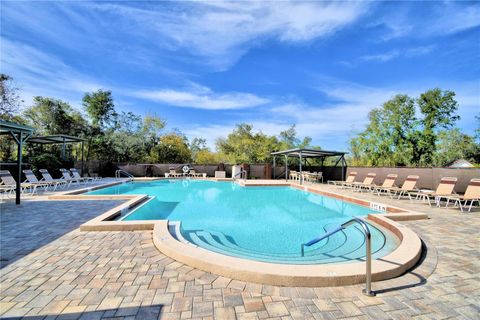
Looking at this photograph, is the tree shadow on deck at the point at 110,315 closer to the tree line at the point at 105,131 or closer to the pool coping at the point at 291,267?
the pool coping at the point at 291,267

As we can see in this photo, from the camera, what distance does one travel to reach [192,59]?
1647cm

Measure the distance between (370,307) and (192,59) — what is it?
1703 centimetres

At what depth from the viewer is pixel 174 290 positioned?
2.35 meters

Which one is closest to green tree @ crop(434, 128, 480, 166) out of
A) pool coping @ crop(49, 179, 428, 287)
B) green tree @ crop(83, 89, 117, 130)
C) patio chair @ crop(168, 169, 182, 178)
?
patio chair @ crop(168, 169, 182, 178)

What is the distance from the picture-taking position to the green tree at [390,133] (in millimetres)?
25172

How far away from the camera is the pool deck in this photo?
202 centimetres

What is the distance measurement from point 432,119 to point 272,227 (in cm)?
2656

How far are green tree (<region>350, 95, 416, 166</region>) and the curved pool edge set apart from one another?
86.1 feet

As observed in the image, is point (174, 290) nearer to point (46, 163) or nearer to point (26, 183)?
point (26, 183)

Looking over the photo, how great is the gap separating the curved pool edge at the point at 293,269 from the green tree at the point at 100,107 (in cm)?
2623

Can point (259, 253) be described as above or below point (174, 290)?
below

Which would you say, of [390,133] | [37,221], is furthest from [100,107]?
[390,133]

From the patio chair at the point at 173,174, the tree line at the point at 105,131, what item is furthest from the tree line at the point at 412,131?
the patio chair at the point at 173,174

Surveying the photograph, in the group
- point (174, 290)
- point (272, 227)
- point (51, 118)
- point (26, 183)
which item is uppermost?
point (51, 118)
